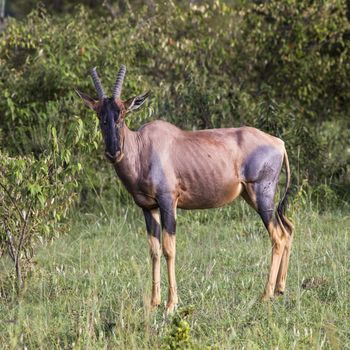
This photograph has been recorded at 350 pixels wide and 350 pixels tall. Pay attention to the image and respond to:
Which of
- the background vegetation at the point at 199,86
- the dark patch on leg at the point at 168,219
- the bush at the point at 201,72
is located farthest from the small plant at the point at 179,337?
the bush at the point at 201,72

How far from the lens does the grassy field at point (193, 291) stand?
19.2 feet

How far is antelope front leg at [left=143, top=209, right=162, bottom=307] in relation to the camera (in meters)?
7.01

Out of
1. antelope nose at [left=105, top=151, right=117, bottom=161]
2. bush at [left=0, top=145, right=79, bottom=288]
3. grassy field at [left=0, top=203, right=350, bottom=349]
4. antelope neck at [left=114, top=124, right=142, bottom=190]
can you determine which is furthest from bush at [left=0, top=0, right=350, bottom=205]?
antelope nose at [left=105, top=151, right=117, bottom=161]

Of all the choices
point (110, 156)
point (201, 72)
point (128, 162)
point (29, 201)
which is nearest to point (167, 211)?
point (128, 162)

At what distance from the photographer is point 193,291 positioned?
725 centimetres

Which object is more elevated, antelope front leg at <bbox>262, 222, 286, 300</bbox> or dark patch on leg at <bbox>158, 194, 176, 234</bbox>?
dark patch on leg at <bbox>158, 194, 176, 234</bbox>

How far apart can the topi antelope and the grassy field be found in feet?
1.23

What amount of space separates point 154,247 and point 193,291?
510 mm

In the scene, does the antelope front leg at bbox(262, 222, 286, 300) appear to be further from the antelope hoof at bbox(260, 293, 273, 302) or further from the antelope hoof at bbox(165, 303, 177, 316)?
the antelope hoof at bbox(165, 303, 177, 316)

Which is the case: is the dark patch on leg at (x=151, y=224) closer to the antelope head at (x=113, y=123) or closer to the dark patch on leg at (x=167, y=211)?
the dark patch on leg at (x=167, y=211)

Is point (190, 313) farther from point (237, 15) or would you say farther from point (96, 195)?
point (237, 15)

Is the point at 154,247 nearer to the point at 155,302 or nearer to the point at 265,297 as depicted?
the point at 155,302

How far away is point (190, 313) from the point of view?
19.5ft

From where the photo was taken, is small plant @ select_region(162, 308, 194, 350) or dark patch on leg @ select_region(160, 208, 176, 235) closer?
small plant @ select_region(162, 308, 194, 350)
